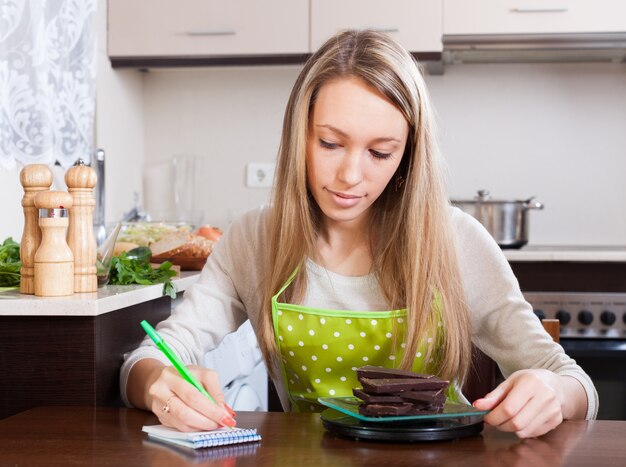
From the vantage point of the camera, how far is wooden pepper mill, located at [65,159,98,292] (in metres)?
1.43

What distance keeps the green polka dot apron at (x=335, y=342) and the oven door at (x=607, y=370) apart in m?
1.34

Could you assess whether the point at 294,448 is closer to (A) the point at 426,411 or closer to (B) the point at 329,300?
(A) the point at 426,411

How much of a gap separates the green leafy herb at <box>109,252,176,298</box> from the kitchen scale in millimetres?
743

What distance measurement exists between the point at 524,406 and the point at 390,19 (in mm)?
2014

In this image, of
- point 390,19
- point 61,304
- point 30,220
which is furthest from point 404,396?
point 390,19

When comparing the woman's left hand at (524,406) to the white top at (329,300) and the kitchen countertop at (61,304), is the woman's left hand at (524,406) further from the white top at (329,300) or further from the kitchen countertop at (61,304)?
the kitchen countertop at (61,304)

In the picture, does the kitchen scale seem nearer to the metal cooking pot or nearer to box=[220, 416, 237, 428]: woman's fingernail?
box=[220, 416, 237, 428]: woman's fingernail

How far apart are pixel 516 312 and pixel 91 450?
2.26 feet

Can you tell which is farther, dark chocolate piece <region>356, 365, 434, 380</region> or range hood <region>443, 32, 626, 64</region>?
range hood <region>443, 32, 626, 64</region>

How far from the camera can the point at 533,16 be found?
275 cm

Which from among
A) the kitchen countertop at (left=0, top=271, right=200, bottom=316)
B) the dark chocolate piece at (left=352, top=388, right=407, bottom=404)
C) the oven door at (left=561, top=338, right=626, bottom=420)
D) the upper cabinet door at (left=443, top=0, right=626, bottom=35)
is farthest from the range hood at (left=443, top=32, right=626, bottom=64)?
the dark chocolate piece at (left=352, top=388, right=407, bottom=404)

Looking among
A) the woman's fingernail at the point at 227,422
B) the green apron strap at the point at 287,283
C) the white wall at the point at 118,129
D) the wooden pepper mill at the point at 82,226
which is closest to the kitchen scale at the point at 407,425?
the woman's fingernail at the point at 227,422

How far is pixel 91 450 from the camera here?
2.96 ft

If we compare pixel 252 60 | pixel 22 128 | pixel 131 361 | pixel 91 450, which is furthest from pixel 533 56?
pixel 91 450
